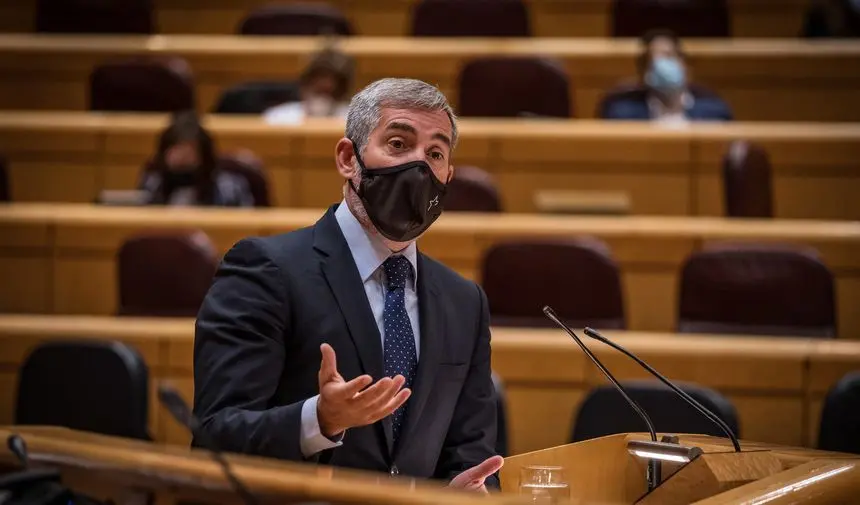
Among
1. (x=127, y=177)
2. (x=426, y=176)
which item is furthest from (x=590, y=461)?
(x=127, y=177)

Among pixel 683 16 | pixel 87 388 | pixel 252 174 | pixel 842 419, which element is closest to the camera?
pixel 842 419

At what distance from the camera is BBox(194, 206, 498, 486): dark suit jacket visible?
0.96 meters

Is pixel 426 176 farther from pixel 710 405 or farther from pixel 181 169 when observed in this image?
pixel 181 169

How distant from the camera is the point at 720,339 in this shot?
218 cm

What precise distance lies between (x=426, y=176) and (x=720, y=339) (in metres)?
1.28

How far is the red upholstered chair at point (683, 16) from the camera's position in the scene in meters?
3.37

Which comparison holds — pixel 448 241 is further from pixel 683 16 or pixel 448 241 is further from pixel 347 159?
pixel 347 159

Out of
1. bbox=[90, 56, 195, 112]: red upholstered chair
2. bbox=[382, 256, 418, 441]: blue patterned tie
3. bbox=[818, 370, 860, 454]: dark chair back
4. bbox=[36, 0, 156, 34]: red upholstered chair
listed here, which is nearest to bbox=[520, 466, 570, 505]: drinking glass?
bbox=[382, 256, 418, 441]: blue patterned tie

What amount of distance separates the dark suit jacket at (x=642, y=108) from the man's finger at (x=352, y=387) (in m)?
2.19

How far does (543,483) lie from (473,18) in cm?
259

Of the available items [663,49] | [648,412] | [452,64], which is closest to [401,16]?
[452,64]

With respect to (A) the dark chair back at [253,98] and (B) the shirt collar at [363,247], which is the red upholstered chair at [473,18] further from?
(B) the shirt collar at [363,247]

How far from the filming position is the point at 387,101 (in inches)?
39.9

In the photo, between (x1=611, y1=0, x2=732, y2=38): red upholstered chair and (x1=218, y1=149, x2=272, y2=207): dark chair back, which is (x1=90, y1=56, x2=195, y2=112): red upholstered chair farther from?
(x1=611, y1=0, x2=732, y2=38): red upholstered chair
